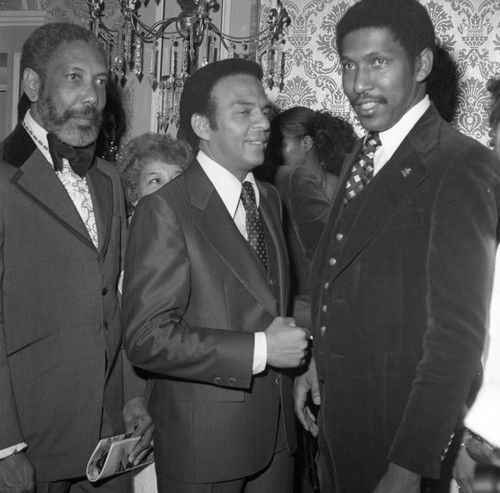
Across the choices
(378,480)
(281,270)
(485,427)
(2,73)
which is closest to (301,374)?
(281,270)

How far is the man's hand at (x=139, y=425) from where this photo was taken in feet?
6.91

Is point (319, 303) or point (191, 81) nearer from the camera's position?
point (319, 303)

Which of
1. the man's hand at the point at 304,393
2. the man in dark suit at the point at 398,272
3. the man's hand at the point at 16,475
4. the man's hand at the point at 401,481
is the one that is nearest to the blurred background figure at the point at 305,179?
the man's hand at the point at 304,393

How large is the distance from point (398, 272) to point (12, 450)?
1.13 meters

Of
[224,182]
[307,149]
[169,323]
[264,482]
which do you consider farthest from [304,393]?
[307,149]

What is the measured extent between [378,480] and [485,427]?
281mm

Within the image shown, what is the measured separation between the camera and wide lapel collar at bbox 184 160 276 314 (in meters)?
1.87

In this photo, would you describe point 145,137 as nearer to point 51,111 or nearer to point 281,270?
point 51,111

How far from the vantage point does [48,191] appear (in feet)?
6.66

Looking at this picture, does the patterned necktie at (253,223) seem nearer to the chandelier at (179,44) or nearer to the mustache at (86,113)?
the mustache at (86,113)

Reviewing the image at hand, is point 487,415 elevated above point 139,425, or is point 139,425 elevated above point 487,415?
point 487,415

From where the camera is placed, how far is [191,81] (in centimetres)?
215

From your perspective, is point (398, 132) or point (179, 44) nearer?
point (398, 132)

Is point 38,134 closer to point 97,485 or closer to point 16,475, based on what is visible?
point 16,475
